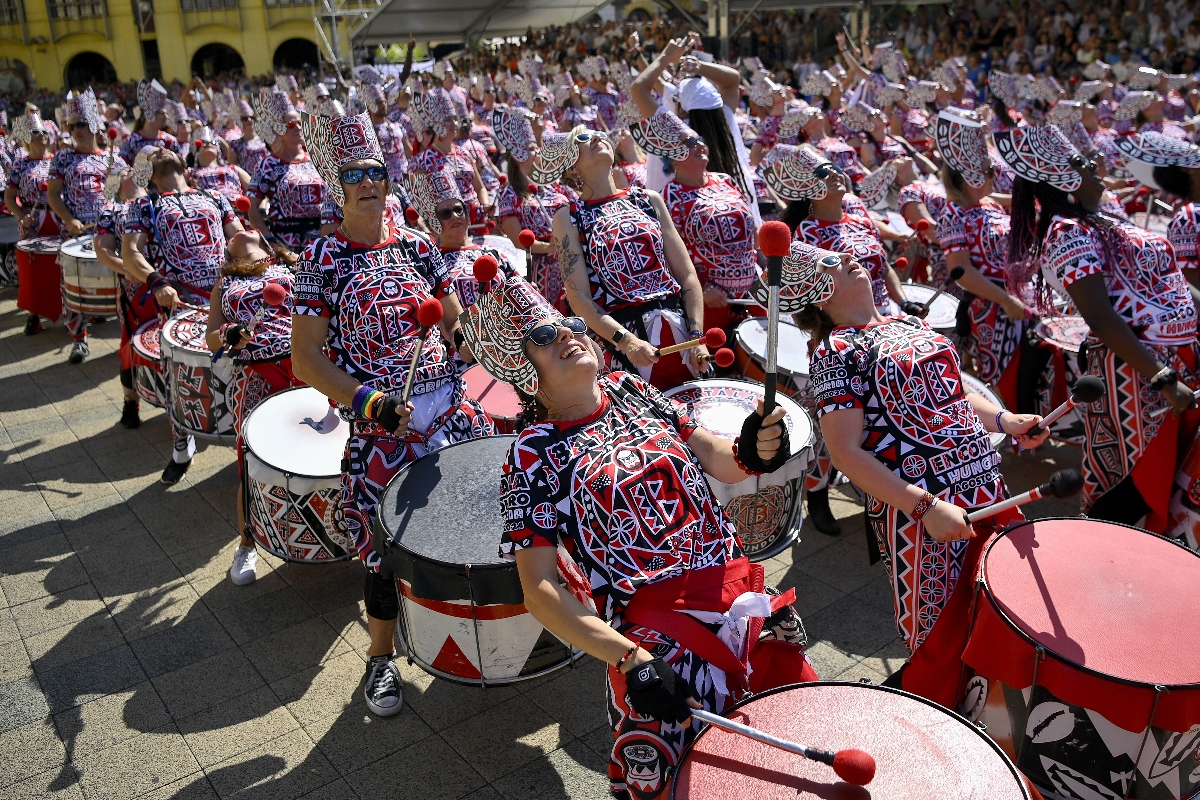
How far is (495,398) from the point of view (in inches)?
167

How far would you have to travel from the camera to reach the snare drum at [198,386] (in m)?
4.94

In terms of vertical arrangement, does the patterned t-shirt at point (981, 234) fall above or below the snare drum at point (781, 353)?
above

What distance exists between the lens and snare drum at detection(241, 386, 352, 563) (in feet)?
12.2

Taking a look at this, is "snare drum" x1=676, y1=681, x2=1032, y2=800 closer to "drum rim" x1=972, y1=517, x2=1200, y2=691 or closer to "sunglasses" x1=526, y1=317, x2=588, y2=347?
"drum rim" x1=972, y1=517, x2=1200, y2=691

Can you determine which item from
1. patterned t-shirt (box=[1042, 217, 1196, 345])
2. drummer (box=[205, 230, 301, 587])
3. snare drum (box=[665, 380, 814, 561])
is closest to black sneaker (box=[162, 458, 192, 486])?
drummer (box=[205, 230, 301, 587])

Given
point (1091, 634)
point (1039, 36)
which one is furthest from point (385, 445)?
point (1039, 36)

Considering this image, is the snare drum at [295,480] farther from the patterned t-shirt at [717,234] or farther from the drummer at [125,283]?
the drummer at [125,283]

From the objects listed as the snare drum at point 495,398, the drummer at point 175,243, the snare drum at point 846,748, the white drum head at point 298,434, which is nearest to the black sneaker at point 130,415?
the drummer at point 175,243

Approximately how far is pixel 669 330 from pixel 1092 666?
2.29 m

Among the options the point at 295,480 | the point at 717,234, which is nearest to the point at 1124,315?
the point at 717,234

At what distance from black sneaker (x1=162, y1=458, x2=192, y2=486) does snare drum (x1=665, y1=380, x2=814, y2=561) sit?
3.30m

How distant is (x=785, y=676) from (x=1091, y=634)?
721 mm

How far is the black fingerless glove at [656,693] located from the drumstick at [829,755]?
5 cm

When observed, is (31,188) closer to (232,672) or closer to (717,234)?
(232,672)
